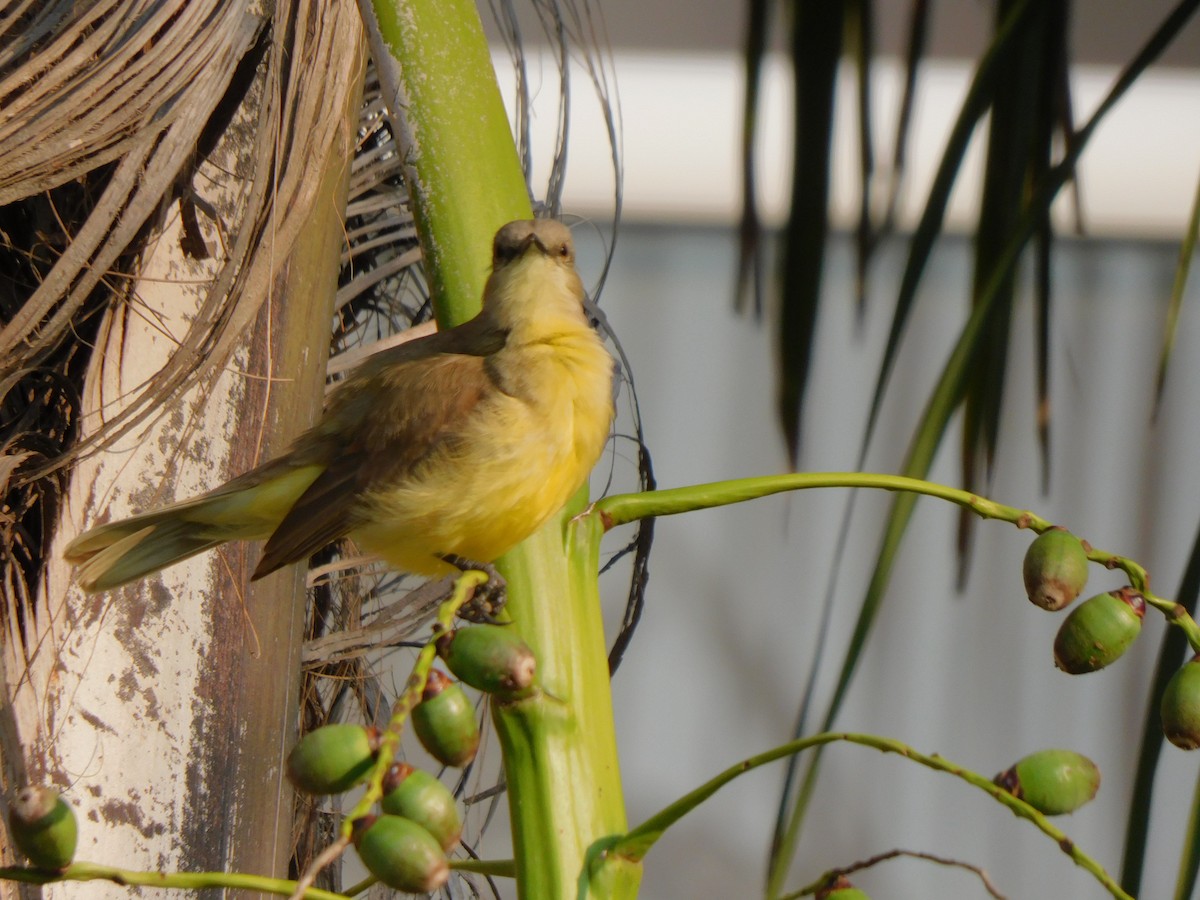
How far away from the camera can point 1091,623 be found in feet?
1.54

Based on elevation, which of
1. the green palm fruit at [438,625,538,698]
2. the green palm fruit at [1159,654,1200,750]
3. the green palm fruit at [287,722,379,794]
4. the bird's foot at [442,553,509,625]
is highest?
the bird's foot at [442,553,509,625]

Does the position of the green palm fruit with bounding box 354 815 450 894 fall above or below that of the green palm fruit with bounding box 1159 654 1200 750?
below

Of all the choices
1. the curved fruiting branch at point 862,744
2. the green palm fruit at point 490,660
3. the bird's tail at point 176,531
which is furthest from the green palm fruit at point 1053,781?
the bird's tail at point 176,531

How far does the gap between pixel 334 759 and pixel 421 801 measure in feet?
0.10

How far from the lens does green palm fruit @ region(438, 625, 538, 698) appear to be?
451 mm

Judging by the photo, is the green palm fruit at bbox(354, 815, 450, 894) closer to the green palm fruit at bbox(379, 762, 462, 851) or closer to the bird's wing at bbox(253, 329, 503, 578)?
the green palm fruit at bbox(379, 762, 462, 851)

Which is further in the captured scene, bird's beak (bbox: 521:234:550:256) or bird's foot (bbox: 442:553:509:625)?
bird's beak (bbox: 521:234:550:256)

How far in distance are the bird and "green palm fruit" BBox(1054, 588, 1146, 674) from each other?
372 millimetres

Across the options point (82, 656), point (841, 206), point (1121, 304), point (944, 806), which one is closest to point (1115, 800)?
point (944, 806)

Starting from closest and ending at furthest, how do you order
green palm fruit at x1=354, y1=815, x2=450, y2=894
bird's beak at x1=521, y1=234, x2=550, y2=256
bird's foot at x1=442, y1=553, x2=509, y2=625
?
green palm fruit at x1=354, y1=815, x2=450, y2=894 → bird's foot at x1=442, y1=553, x2=509, y2=625 → bird's beak at x1=521, y1=234, x2=550, y2=256

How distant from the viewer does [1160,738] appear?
1.96ft

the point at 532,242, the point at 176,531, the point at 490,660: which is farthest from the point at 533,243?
the point at 490,660

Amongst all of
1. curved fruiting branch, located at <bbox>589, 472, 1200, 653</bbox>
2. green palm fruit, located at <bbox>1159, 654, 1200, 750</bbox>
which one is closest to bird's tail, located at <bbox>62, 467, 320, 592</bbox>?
curved fruiting branch, located at <bbox>589, 472, 1200, 653</bbox>

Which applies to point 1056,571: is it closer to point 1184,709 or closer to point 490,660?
point 1184,709
